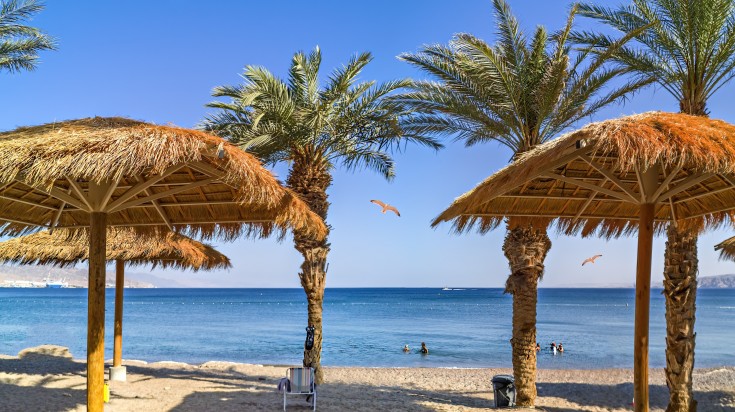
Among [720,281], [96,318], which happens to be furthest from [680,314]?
[720,281]

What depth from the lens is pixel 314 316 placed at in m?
12.0

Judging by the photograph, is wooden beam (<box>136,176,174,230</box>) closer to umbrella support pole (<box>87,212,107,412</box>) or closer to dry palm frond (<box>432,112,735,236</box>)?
umbrella support pole (<box>87,212,107,412</box>)

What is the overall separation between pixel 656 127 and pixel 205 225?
6000 millimetres

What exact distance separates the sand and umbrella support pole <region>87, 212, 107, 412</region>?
2171mm

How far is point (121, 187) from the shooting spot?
7.97 metres

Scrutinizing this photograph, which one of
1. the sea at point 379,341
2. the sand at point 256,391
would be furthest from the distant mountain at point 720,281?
the sand at point 256,391

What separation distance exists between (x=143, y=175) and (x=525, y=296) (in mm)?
6021

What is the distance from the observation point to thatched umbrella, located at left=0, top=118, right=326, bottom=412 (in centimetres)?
576

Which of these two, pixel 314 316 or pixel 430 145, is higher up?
pixel 430 145

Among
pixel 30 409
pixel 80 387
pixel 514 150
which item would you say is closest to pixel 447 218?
pixel 514 150

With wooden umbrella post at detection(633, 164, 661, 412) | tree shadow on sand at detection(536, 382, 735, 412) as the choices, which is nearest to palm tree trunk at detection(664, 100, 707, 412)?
tree shadow on sand at detection(536, 382, 735, 412)

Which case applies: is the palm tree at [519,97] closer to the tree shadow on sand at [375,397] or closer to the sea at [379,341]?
the tree shadow on sand at [375,397]

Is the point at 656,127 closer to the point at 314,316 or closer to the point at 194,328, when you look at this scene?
the point at 314,316

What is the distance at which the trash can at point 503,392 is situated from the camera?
32.7 ft
